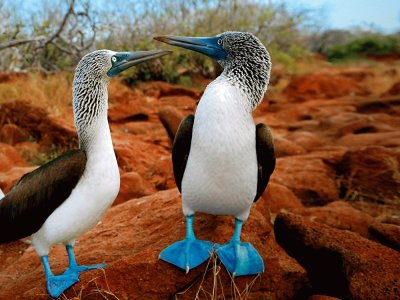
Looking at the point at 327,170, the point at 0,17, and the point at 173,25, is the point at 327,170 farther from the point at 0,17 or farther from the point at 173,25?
the point at 173,25

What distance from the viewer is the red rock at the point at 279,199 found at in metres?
4.60

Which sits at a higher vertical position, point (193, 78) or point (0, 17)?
point (0, 17)

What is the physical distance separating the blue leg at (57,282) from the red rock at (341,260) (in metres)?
1.44

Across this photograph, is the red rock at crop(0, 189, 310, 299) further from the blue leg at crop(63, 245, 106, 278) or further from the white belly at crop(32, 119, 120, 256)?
the white belly at crop(32, 119, 120, 256)

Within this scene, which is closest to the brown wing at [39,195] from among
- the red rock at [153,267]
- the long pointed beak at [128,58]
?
the red rock at [153,267]

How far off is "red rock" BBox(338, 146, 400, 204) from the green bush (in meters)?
30.1

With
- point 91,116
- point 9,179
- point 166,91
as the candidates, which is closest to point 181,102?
point 166,91

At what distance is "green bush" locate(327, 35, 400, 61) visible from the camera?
34.2 meters

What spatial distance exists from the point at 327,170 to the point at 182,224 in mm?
3292

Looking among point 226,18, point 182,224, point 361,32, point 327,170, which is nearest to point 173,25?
point 226,18

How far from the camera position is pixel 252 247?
2.62 m

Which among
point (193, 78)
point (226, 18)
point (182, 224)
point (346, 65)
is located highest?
point (226, 18)

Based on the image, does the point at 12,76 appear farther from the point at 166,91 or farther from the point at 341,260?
the point at 341,260

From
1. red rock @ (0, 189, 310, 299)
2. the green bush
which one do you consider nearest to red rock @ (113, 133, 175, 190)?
red rock @ (0, 189, 310, 299)
